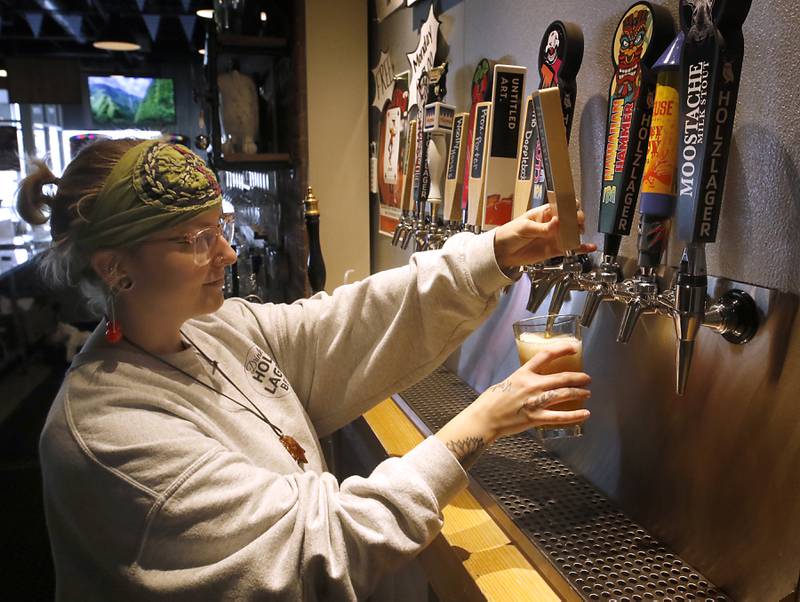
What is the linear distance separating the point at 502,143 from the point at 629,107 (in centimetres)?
41

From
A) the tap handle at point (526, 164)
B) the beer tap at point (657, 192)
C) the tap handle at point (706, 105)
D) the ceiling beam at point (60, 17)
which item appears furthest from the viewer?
the ceiling beam at point (60, 17)

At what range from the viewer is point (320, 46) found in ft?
8.18

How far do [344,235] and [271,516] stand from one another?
193 cm

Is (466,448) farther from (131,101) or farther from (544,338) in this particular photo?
(131,101)

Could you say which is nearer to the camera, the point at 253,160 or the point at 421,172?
the point at 421,172

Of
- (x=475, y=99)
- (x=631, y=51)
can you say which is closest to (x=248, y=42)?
(x=475, y=99)

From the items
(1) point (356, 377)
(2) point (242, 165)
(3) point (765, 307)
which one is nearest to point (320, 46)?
(2) point (242, 165)

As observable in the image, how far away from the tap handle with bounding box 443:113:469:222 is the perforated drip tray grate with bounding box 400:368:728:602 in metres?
0.56

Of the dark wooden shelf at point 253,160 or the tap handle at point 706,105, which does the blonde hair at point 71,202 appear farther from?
the dark wooden shelf at point 253,160

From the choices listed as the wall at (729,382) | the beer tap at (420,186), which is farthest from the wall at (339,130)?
the wall at (729,382)

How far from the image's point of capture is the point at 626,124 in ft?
3.19

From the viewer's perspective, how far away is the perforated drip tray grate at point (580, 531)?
0.90m

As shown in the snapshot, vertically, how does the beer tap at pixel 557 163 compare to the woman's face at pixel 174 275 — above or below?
above

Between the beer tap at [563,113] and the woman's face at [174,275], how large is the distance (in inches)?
21.3
